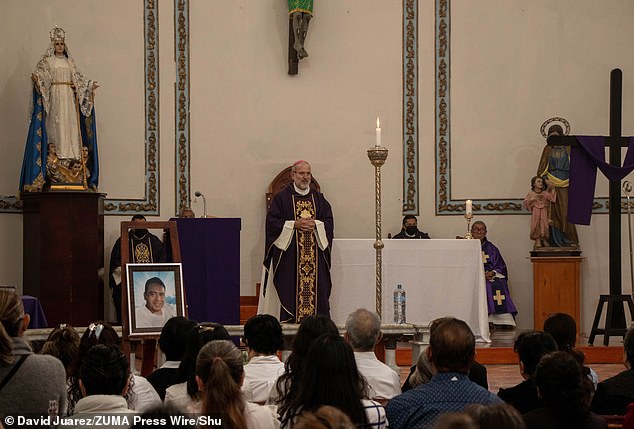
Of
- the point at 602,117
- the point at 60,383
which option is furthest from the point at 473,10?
the point at 60,383

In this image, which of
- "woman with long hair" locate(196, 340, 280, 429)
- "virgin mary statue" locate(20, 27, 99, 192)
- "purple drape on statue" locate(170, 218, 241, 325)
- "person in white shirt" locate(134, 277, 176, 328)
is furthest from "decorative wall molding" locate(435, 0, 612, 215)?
"woman with long hair" locate(196, 340, 280, 429)

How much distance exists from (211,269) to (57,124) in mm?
3225

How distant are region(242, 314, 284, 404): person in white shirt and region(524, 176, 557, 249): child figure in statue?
7158mm

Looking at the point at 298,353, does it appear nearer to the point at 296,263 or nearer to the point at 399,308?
the point at 399,308

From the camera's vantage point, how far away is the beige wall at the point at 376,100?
1188 cm

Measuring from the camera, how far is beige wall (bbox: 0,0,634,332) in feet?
39.0

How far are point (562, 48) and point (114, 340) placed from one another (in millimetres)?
8990

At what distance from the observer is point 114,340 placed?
14.8 feet

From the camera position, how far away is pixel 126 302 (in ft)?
22.7

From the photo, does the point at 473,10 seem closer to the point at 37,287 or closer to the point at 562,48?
the point at 562,48


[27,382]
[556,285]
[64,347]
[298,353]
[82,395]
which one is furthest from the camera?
[556,285]

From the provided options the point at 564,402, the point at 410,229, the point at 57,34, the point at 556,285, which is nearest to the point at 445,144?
the point at 410,229

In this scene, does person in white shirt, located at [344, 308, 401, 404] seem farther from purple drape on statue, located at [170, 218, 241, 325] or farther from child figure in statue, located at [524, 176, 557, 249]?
child figure in statue, located at [524, 176, 557, 249]

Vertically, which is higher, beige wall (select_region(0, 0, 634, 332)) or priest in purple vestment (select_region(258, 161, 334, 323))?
beige wall (select_region(0, 0, 634, 332))
